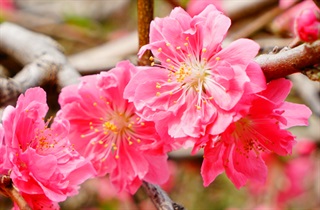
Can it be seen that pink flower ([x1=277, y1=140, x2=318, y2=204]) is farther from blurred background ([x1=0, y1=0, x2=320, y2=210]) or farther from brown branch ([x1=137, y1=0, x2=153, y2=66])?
brown branch ([x1=137, y1=0, x2=153, y2=66])

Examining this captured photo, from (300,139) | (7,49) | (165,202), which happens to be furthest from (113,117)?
(300,139)

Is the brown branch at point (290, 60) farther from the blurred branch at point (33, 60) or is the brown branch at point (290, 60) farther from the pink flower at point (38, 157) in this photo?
the blurred branch at point (33, 60)

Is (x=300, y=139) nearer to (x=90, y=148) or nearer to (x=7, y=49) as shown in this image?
(x=7, y=49)

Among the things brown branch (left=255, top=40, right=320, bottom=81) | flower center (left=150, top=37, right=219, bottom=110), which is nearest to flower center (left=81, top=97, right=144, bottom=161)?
flower center (left=150, top=37, right=219, bottom=110)

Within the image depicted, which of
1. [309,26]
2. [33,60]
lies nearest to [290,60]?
[309,26]

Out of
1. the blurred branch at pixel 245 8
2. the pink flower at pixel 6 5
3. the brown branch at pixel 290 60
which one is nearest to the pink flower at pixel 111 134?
the brown branch at pixel 290 60

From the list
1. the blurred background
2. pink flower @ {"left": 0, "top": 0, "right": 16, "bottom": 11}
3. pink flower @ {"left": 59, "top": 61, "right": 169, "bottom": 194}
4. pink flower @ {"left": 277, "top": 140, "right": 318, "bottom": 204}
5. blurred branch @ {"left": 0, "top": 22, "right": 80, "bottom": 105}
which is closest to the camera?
pink flower @ {"left": 59, "top": 61, "right": 169, "bottom": 194}
